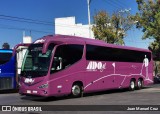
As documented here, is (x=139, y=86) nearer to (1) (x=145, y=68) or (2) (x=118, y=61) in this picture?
(1) (x=145, y=68)

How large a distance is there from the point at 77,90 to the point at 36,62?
3.00 meters

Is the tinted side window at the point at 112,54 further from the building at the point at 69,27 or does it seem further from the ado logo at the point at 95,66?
the building at the point at 69,27

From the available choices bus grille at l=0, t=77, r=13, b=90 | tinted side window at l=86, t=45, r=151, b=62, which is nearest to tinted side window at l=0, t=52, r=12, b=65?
bus grille at l=0, t=77, r=13, b=90

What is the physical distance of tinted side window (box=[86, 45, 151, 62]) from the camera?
21.6m

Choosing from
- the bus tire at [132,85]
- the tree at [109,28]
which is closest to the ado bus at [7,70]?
the bus tire at [132,85]

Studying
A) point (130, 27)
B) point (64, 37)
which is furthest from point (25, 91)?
point (130, 27)

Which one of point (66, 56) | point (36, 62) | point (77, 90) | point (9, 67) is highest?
point (66, 56)

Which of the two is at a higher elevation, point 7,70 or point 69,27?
point 69,27

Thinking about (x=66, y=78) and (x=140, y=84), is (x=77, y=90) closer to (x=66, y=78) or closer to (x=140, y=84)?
(x=66, y=78)

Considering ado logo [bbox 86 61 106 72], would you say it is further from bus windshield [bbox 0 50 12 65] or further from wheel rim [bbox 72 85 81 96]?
bus windshield [bbox 0 50 12 65]

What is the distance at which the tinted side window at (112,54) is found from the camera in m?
21.6

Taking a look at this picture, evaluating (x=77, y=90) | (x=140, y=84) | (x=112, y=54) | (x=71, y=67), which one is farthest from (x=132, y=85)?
(x=71, y=67)

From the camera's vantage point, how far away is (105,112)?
13.7m

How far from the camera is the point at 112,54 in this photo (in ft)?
78.9
